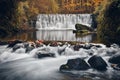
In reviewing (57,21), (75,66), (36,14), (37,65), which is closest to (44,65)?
(37,65)

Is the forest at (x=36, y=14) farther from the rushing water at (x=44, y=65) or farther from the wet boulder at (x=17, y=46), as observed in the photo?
the wet boulder at (x=17, y=46)

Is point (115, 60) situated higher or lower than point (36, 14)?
lower

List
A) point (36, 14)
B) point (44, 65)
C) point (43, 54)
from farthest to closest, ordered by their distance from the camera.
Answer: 1. point (36, 14)
2. point (43, 54)
3. point (44, 65)

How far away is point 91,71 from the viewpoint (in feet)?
52.4

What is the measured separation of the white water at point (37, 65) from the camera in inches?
597

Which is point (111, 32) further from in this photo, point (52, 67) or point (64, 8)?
point (64, 8)

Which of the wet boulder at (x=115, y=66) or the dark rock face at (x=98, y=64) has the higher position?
the dark rock face at (x=98, y=64)

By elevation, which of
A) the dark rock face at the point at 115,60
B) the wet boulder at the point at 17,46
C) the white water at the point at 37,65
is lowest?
the white water at the point at 37,65

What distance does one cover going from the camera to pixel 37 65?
17750 mm

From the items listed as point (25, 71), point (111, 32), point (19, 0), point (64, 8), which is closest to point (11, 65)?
point (25, 71)

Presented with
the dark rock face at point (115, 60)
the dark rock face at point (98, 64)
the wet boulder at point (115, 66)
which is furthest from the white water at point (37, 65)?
the dark rock face at point (115, 60)

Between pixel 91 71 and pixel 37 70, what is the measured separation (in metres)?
3.02

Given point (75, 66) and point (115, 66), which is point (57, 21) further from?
point (75, 66)

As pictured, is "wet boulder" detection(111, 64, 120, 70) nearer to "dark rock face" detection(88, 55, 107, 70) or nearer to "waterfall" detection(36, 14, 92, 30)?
"dark rock face" detection(88, 55, 107, 70)
